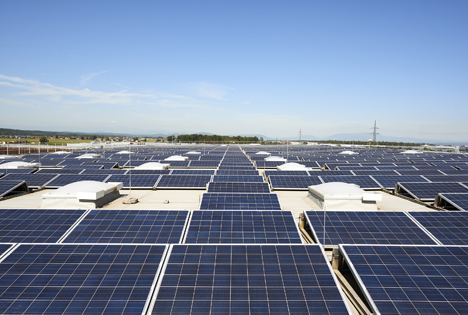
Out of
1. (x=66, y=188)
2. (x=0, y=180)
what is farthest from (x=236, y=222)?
(x=0, y=180)

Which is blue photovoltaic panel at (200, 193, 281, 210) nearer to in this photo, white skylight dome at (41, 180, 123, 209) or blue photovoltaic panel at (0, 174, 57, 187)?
white skylight dome at (41, 180, 123, 209)

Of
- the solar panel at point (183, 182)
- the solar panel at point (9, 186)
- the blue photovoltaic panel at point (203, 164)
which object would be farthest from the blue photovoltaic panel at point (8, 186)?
the blue photovoltaic panel at point (203, 164)

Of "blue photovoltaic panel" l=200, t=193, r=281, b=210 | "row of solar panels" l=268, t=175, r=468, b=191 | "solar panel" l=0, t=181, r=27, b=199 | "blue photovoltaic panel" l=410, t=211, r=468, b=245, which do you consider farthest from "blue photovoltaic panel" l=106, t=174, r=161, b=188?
"blue photovoltaic panel" l=410, t=211, r=468, b=245

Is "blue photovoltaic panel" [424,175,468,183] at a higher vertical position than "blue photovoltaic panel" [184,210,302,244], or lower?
higher

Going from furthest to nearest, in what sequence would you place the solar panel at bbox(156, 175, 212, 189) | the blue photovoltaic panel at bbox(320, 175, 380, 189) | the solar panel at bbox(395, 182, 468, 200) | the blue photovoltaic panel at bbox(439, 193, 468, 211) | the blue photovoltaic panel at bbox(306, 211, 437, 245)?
the blue photovoltaic panel at bbox(320, 175, 380, 189), the solar panel at bbox(156, 175, 212, 189), the solar panel at bbox(395, 182, 468, 200), the blue photovoltaic panel at bbox(439, 193, 468, 211), the blue photovoltaic panel at bbox(306, 211, 437, 245)

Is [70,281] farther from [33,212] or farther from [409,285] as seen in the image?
[409,285]

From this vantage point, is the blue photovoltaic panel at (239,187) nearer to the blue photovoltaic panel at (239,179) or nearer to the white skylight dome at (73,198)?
the blue photovoltaic panel at (239,179)
